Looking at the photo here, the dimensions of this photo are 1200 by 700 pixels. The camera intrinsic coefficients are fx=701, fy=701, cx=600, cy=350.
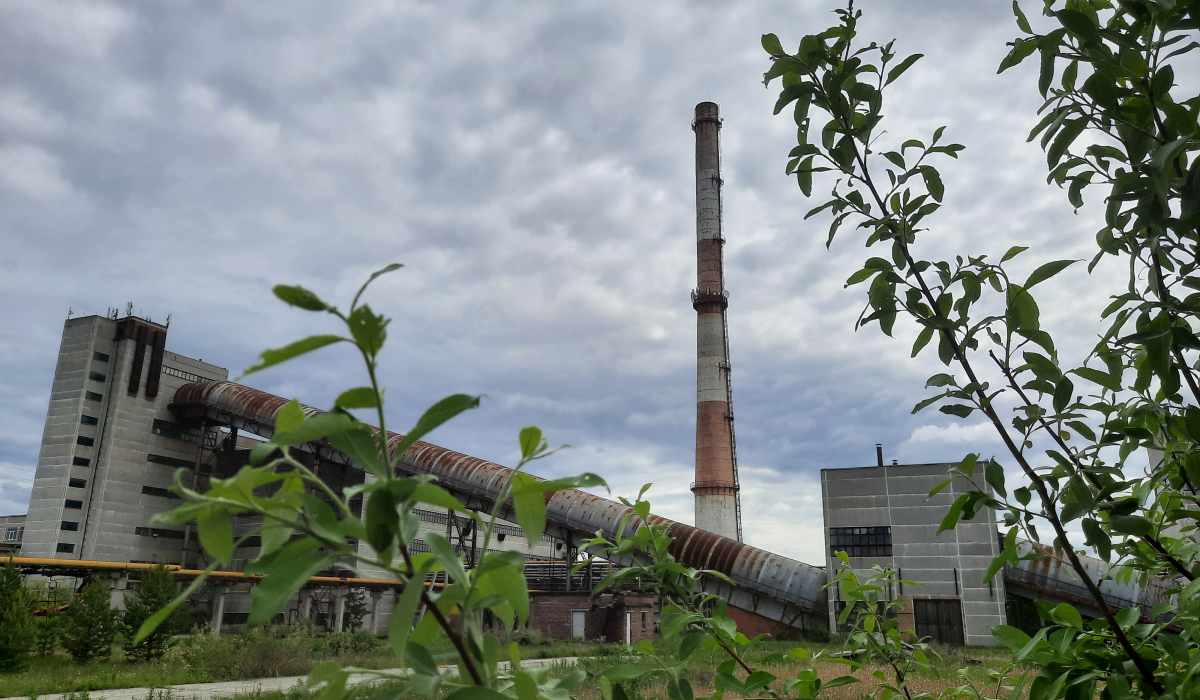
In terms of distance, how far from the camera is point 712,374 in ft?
97.9

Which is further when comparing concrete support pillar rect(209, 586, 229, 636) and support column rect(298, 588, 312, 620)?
support column rect(298, 588, 312, 620)

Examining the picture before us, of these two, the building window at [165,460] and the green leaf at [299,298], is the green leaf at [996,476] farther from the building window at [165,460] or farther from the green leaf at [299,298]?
the building window at [165,460]

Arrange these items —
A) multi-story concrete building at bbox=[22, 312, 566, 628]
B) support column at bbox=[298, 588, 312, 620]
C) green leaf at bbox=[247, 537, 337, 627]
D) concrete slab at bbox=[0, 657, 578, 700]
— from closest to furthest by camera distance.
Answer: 1. green leaf at bbox=[247, 537, 337, 627]
2. concrete slab at bbox=[0, 657, 578, 700]
3. support column at bbox=[298, 588, 312, 620]
4. multi-story concrete building at bbox=[22, 312, 566, 628]

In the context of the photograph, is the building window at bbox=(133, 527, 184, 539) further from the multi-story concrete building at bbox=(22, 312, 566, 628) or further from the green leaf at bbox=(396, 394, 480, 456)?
the green leaf at bbox=(396, 394, 480, 456)

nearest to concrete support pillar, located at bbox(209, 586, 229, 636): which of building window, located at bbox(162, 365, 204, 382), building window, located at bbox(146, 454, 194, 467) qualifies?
building window, located at bbox(146, 454, 194, 467)

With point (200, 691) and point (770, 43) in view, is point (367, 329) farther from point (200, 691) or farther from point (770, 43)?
point (200, 691)

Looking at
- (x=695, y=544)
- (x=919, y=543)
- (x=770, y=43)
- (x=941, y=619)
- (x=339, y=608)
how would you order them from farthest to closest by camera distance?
(x=339, y=608) → (x=919, y=543) → (x=695, y=544) → (x=941, y=619) → (x=770, y=43)

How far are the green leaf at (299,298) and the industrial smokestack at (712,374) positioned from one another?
A: 95.0ft

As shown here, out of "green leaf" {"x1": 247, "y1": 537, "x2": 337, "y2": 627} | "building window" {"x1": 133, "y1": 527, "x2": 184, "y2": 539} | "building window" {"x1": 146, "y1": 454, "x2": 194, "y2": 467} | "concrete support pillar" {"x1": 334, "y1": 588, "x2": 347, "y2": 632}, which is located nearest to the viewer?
"green leaf" {"x1": 247, "y1": 537, "x2": 337, "y2": 627}

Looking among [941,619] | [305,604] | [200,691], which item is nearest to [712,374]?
[941,619]

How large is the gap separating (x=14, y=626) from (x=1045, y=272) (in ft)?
63.4

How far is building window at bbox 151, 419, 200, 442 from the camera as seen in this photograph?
3005cm

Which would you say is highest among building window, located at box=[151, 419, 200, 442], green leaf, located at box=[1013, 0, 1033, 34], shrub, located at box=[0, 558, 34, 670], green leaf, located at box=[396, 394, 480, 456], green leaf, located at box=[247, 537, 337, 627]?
building window, located at box=[151, 419, 200, 442]

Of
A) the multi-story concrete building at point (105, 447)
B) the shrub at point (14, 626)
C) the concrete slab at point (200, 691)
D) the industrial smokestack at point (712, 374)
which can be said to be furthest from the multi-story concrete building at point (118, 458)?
the concrete slab at point (200, 691)
